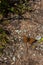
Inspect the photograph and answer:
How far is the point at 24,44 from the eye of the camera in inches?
236

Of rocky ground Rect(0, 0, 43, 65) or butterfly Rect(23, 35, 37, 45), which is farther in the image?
butterfly Rect(23, 35, 37, 45)

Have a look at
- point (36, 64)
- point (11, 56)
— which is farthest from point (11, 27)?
point (36, 64)

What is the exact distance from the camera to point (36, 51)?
5.82 meters

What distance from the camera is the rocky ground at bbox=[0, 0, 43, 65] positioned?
218 inches

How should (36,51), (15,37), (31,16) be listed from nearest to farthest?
(36,51)
(15,37)
(31,16)

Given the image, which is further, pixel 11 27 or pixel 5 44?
pixel 11 27

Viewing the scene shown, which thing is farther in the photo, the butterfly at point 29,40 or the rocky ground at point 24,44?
the butterfly at point 29,40

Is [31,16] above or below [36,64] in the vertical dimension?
above

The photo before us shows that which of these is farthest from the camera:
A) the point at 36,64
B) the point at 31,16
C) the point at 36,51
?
the point at 31,16

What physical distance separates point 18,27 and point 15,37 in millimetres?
477

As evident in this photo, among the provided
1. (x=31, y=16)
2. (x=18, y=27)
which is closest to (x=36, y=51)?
(x=18, y=27)

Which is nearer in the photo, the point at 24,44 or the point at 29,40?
the point at 24,44

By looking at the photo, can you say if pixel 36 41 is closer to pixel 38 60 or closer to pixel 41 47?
pixel 41 47

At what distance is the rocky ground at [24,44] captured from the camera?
5531 mm
